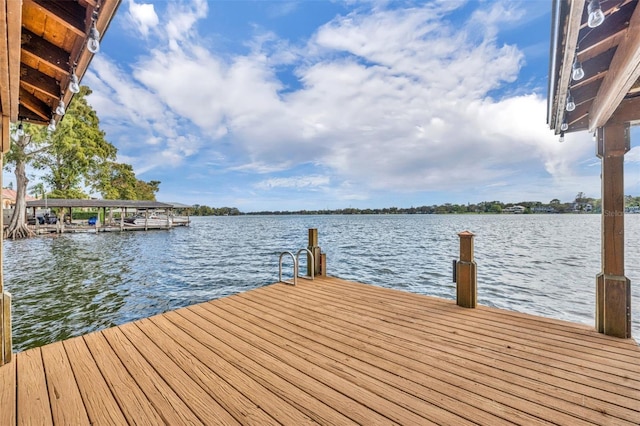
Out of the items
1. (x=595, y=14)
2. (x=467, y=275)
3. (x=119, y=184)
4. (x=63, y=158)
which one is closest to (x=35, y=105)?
(x=595, y=14)

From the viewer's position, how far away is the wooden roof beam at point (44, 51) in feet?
6.45

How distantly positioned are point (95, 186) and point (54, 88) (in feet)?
114

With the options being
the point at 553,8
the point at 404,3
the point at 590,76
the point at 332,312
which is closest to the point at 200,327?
the point at 332,312

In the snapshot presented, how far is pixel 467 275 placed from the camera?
3.51 meters

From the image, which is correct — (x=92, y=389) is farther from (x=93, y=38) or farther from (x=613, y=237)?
(x=613, y=237)

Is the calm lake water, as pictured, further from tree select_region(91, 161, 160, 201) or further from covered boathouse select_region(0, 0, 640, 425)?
tree select_region(91, 161, 160, 201)

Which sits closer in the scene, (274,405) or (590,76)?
(274,405)

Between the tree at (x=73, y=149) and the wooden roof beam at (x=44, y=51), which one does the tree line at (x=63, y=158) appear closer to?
the tree at (x=73, y=149)

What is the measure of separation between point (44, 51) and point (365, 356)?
3.55m

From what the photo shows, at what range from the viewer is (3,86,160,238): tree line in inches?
→ 747

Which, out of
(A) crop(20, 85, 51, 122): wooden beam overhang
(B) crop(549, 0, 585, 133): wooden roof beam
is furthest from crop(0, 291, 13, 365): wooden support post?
(B) crop(549, 0, 585, 133): wooden roof beam

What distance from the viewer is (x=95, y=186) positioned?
29.2 m

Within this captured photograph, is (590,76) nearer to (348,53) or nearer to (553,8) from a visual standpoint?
(553,8)

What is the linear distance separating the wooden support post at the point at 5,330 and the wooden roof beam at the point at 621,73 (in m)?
4.87
